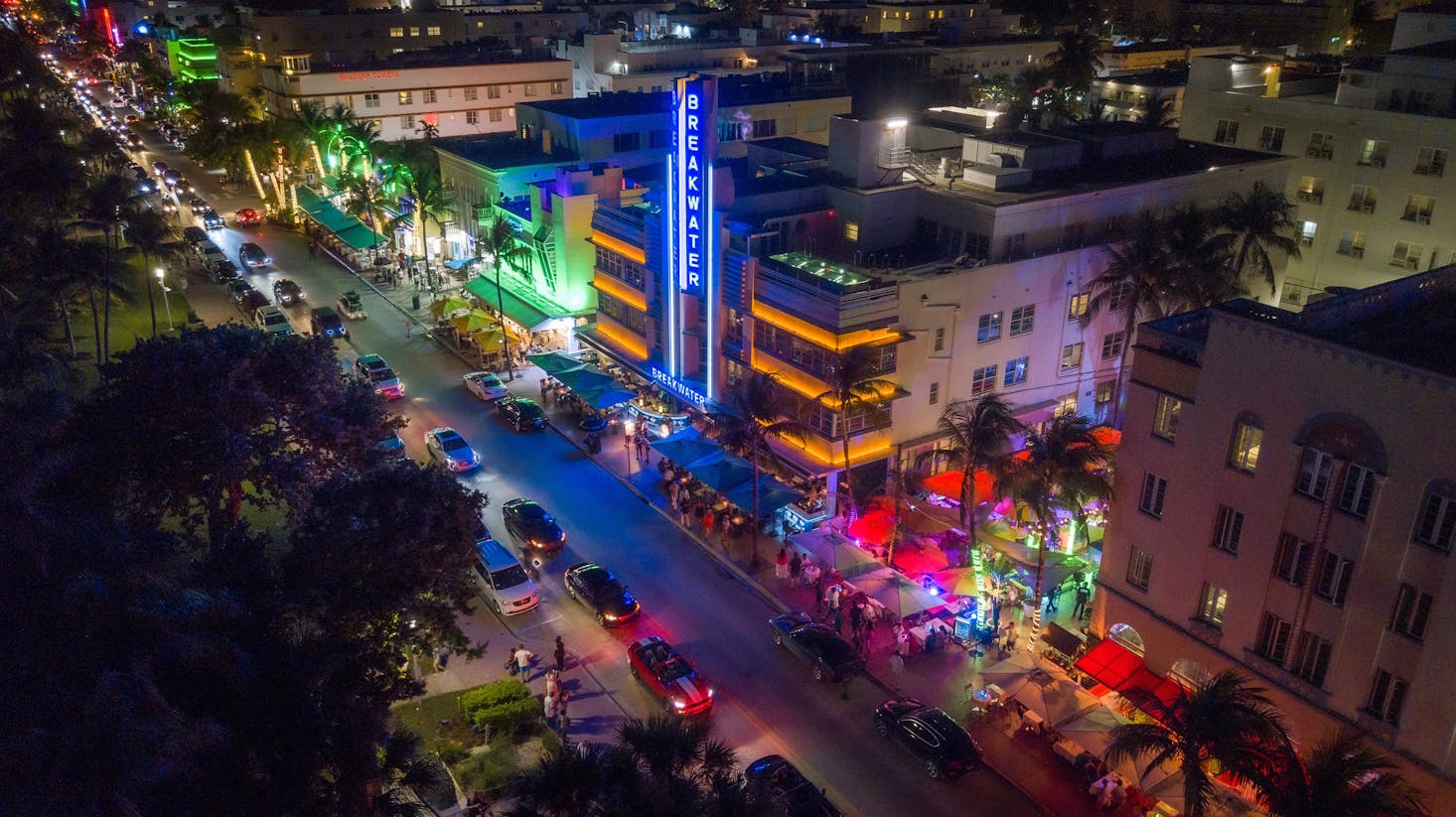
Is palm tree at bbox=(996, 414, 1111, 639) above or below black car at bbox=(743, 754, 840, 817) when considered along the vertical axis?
above

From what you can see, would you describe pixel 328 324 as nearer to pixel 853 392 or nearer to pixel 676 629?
pixel 676 629

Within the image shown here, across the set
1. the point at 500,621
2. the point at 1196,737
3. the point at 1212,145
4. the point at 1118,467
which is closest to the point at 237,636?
the point at 500,621

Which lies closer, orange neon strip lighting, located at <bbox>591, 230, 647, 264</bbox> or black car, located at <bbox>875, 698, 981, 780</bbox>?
black car, located at <bbox>875, 698, 981, 780</bbox>

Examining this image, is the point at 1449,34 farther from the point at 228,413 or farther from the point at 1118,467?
the point at 228,413

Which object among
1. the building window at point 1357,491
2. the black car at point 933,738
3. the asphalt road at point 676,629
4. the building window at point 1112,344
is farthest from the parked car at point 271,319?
the building window at point 1357,491

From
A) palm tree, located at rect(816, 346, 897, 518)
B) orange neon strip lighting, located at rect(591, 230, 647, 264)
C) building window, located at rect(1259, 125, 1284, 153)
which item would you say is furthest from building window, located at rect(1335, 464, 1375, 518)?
building window, located at rect(1259, 125, 1284, 153)

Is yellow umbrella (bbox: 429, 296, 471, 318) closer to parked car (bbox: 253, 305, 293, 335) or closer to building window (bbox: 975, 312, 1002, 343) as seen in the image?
parked car (bbox: 253, 305, 293, 335)
